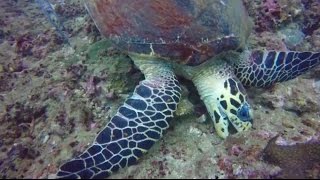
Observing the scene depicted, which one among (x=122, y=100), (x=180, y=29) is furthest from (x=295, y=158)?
(x=122, y=100)

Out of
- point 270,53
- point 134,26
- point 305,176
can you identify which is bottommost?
point 305,176

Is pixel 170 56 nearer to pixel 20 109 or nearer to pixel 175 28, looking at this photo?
pixel 175 28

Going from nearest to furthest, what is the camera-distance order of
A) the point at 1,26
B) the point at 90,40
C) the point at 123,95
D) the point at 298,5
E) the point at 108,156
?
1. the point at 108,156
2. the point at 123,95
3. the point at 90,40
4. the point at 298,5
5. the point at 1,26

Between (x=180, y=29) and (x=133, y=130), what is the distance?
3.90ft

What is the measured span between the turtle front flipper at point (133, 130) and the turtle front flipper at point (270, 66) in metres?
0.91

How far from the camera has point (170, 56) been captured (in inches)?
130

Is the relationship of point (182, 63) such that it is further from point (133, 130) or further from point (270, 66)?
point (270, 66)

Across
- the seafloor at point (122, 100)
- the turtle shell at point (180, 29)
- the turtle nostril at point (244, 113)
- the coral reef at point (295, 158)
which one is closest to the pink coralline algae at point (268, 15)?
the seafloor at point (122, 100)

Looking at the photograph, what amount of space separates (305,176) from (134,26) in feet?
7.47

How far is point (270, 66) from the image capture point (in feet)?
12.0

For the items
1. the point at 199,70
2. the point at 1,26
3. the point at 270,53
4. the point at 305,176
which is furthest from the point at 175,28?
the point at 1,26

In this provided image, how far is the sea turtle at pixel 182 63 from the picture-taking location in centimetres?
294

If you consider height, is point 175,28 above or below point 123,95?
above

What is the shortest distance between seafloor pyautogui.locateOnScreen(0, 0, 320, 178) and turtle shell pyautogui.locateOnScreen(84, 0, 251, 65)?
18.4 inches
